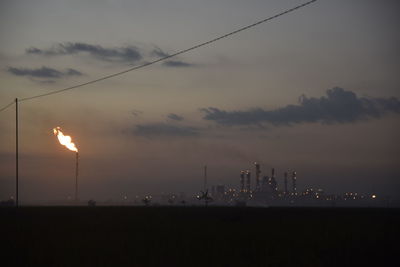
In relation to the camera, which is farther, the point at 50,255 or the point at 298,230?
the point at 298,230

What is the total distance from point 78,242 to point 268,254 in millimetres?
12321

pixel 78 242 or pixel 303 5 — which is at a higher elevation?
pixel 303 5

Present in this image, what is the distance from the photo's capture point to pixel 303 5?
28.3 metres

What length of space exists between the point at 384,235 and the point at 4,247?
84.7 feet

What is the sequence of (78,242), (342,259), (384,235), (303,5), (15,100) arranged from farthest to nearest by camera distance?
(15,100) < (384,235) < (78,242) < (342,259) < (303,5)

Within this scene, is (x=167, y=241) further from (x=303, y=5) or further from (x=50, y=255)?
(x=303, y=5)

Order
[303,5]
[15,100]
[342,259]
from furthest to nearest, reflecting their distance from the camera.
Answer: [15,100]
[342,259]
[303,5]

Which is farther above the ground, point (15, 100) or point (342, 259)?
point (15, 100)

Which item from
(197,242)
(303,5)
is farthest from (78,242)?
(303,5)

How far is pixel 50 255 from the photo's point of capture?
30.0 metres

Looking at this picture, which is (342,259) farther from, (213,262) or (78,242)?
(78,242)

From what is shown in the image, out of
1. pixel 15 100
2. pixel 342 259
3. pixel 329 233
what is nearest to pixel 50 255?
pixel 342 259

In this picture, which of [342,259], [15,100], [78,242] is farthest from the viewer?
[15,100]

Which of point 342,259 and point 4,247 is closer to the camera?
point 342,259
